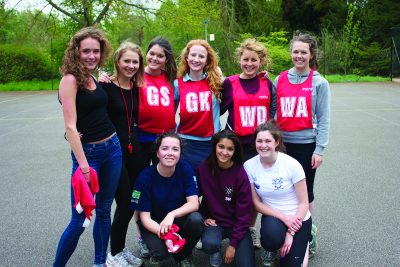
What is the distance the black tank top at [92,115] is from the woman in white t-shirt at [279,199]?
1166 millimetres

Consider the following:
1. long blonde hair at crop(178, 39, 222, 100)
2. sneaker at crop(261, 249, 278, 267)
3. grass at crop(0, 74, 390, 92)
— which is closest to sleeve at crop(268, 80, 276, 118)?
long blonde hair at crop(178, 39, 222, 100)

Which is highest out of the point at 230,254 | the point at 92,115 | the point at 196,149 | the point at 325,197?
the point at 92,115

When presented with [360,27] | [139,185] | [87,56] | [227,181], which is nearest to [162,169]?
[139,185]

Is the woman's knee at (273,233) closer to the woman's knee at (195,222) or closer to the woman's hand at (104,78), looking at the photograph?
the woman's knee at (195,222)

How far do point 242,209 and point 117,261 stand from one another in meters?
1.06

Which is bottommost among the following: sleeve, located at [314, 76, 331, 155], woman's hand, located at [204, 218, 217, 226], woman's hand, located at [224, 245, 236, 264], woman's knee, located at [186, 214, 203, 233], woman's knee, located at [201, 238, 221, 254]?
woman's hand, located at [224, 245, 236, 264]

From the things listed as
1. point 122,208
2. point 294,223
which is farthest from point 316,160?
point 122,208

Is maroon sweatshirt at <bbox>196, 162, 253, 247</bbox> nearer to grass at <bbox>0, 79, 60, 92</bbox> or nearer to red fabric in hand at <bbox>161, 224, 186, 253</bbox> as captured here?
red fabric in hand at <bbox>161, 224, 186, 253</bbox>

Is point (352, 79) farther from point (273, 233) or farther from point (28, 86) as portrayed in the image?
point (273, 233)

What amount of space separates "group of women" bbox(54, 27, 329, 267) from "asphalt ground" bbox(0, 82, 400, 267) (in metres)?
0.45

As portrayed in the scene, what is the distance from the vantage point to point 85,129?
2.86 m

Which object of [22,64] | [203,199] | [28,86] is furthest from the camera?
[22,64]

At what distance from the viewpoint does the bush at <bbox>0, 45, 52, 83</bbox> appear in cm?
2266

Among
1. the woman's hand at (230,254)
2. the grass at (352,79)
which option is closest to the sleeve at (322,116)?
the woman's hand at (230,254)
